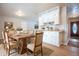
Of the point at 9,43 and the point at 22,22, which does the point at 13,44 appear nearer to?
the point at 9,43

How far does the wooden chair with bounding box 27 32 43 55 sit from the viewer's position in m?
1.99

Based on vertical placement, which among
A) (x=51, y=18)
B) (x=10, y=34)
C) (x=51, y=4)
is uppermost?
(x=51, y=4)

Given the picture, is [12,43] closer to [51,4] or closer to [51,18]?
[51,18]

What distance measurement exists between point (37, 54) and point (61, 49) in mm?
513

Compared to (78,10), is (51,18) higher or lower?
lower

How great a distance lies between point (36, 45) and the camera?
2.02 metres

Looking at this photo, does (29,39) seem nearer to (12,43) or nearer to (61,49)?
(12,43)

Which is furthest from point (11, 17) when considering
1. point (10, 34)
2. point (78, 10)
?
point (78, 10)

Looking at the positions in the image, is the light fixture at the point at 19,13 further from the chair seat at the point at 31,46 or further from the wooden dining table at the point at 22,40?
the chair seat at the point at 31,46

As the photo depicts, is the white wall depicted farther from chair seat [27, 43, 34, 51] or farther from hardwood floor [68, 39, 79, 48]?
chair seat [27, 43, 34, 51]

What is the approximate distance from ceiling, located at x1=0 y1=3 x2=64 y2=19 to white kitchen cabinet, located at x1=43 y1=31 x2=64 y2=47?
49 centimetres

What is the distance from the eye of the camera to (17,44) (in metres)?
1.99

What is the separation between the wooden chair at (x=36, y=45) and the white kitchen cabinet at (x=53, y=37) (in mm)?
105

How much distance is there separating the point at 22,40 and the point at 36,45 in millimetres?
312
